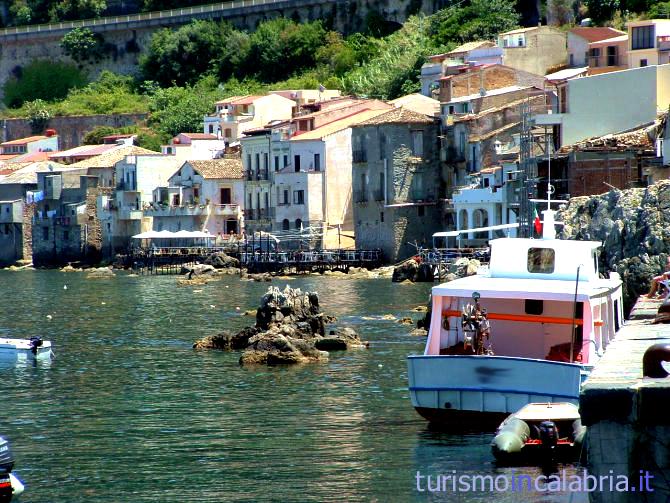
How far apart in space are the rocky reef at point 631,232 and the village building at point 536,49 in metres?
42.6

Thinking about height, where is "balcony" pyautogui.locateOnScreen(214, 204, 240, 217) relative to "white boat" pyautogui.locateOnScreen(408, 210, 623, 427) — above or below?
above

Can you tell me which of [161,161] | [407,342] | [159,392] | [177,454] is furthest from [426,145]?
[177,454]

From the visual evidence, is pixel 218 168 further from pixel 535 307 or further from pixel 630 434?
pixel 630 434

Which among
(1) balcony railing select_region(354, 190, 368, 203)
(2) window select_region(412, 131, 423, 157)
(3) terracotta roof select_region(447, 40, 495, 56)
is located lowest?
(1) balcony railing select_region(354, 190, 368, 203)

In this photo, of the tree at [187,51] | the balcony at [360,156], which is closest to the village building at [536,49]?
the balcony at [360,156]

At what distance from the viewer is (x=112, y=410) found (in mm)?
31547

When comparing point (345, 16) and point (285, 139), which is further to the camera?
point (345, 16)

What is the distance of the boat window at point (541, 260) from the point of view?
2794 cm

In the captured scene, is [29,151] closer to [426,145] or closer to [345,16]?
[345,16]

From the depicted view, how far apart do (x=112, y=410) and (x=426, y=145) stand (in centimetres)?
5350

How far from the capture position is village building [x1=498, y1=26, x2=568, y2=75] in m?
91.6

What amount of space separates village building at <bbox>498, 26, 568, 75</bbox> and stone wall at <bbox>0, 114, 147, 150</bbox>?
36424 mm

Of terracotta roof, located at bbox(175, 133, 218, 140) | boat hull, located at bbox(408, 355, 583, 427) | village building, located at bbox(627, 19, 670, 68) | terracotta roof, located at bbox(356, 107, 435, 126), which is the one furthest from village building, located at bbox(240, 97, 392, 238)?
boat hull, located at bbox(408, 355, 583, 427)

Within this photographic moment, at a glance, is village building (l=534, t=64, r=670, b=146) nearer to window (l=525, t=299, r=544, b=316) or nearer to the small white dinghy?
the small white dinghy
